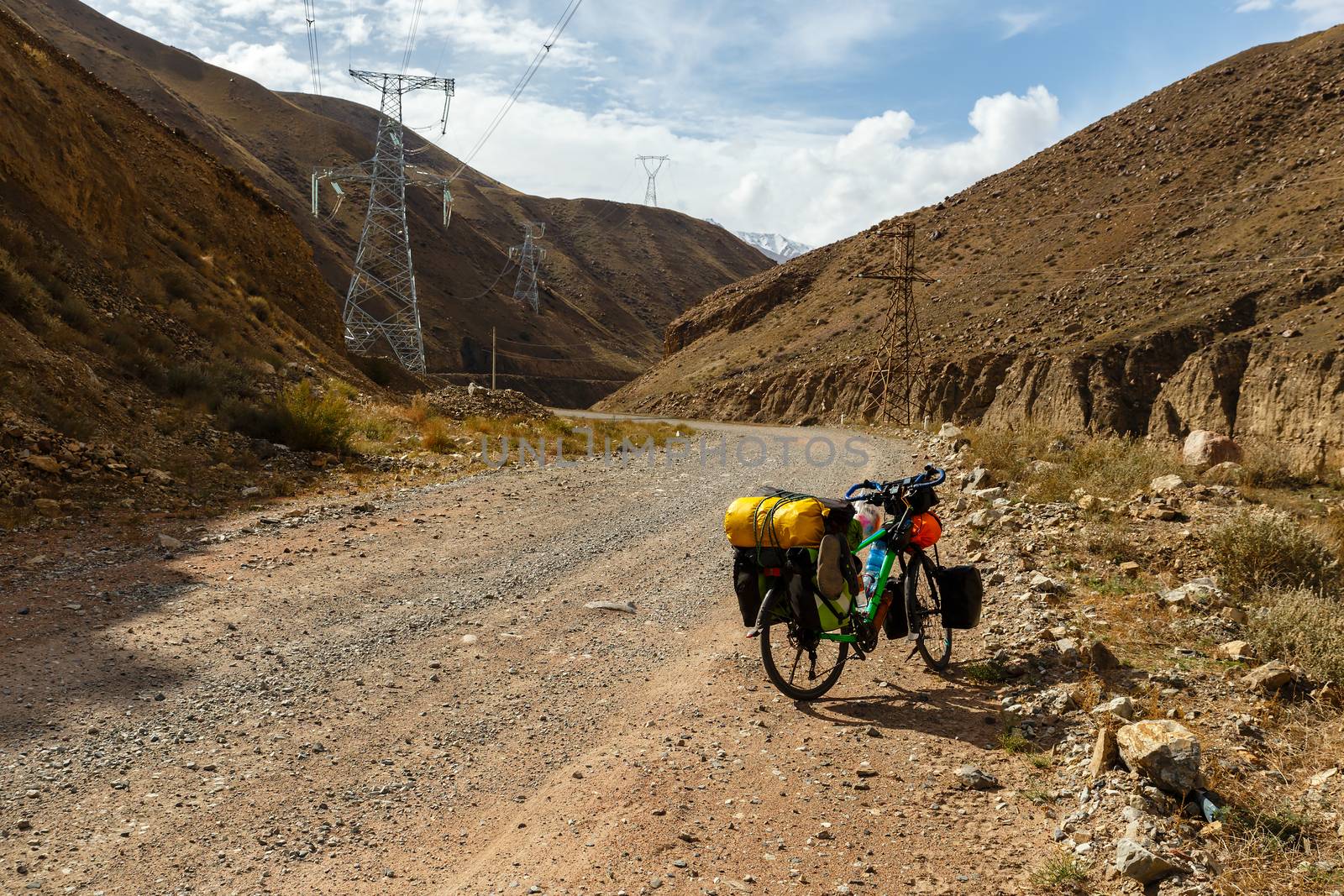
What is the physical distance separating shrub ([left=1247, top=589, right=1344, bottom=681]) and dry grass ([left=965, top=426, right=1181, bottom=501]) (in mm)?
4143

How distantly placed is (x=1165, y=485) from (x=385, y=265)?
84.2m

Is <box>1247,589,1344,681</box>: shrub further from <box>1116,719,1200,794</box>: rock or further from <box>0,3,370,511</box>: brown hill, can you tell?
<box>0,3,370,511</box>: brown hill

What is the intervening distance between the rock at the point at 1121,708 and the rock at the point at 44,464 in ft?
33.3

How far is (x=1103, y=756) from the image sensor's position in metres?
3.93

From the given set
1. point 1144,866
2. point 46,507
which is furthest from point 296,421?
point 1144,866

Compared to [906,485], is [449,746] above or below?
below

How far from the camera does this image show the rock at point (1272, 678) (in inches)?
188

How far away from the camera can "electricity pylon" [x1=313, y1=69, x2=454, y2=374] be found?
40406 millimetres

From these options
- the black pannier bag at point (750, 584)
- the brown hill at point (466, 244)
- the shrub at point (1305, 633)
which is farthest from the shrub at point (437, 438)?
the brown hill at point (466, 244)

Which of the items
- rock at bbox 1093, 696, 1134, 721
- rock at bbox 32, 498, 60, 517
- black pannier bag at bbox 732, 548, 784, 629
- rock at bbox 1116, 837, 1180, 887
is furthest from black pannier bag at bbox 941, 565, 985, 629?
rock at bbox 32, 498, 60, 517

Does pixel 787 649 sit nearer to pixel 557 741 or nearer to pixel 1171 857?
pixel 557 741

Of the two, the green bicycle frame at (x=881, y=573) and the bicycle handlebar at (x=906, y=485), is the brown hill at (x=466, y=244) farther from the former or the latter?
the green bicycle frame at (x=881, y=573)

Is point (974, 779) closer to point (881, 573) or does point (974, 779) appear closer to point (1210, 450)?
point (881, 573)

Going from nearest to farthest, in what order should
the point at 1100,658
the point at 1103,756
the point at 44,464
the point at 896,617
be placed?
the point at 1103,756 → the point at 1100,658 → the point at 896,617 → the point at 44,464
